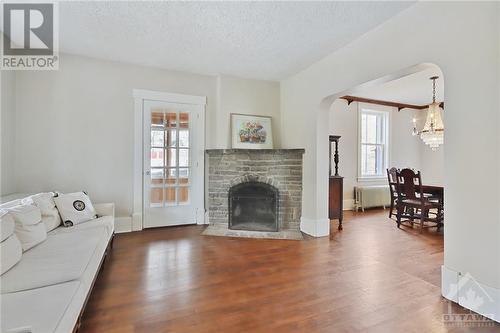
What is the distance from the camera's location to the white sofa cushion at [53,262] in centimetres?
147

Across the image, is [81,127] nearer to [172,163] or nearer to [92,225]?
[172,163]

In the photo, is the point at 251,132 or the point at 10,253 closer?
the point at 10,253

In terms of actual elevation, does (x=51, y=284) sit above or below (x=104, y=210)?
below

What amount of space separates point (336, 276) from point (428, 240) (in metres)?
2.08

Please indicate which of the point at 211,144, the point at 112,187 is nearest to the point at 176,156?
the point at 211,144

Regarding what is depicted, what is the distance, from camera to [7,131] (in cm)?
319

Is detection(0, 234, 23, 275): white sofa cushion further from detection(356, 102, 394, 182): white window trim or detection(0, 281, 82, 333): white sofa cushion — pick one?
detection(356, 102, 394, 182): white window trim

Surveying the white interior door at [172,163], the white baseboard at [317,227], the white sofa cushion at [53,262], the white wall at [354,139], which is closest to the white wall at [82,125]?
the white interior door at [172,163]

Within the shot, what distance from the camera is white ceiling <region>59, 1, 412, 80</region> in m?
2.46

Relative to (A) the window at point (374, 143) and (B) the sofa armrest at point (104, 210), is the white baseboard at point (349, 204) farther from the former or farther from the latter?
(B) the sofa armrest at point (104, 210)

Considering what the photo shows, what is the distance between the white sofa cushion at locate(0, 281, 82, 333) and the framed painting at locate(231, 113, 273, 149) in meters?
3.29

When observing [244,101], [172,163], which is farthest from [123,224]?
[244,101]

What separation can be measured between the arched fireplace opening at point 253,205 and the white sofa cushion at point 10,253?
2.87 m

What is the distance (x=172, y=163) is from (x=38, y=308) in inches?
124
